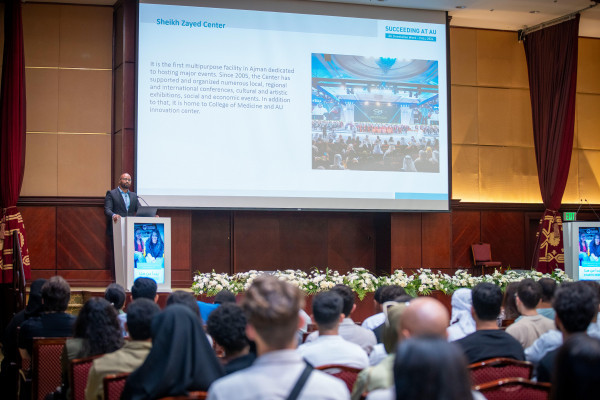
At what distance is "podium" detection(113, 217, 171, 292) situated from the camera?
6.57 m

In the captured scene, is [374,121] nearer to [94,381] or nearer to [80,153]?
[80,153]

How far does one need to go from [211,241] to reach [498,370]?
7317 millimetres

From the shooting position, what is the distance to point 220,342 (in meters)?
2.76

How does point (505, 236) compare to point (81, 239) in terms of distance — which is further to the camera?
point (505, 236)

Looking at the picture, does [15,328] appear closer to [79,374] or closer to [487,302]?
[79,374]

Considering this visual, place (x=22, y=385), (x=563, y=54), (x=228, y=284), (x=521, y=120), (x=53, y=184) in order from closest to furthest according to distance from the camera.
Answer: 1. (x=22, y=385)
2. (x=228, y=284)
3. (x=53, y=184)
4. (x=563, y=54)
5. (x=521, y=120)

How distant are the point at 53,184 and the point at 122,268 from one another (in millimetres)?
3237

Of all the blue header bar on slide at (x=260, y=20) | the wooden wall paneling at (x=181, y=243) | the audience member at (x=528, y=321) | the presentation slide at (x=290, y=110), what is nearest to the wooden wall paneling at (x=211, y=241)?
the wooden wall paneling at (x=181, y=243)

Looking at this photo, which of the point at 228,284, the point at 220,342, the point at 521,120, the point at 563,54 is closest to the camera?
the point at 220,342

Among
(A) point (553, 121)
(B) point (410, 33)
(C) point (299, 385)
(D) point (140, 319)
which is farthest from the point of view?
(A) point (553, 121)

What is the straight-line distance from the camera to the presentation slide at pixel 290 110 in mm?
8867

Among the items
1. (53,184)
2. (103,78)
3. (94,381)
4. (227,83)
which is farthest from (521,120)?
(94,381)

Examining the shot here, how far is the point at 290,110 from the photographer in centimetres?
926

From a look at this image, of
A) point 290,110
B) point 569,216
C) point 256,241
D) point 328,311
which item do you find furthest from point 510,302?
point 569,216
